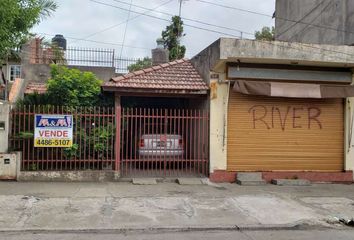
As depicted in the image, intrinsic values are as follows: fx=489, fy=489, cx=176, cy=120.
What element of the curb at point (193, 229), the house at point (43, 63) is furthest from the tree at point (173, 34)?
the curb at point (193, 229)

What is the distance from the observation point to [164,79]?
15227 mm

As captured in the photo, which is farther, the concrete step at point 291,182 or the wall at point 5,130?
the concrete step at point 291,182

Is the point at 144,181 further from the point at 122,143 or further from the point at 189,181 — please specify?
the point at 122,143

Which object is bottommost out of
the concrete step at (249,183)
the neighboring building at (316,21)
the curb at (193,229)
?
the curb at (193,229)

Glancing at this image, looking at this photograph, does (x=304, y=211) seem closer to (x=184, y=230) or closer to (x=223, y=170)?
(x=184, y=230)

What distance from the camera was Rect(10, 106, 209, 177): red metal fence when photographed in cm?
1349

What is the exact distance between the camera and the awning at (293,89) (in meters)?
13.8

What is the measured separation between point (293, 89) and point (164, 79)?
3.93 m

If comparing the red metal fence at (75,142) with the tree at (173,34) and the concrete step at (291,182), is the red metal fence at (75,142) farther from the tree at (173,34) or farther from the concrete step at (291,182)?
the tree at (173,34)

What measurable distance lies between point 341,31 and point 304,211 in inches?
429

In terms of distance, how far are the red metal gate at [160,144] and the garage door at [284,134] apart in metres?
0.88

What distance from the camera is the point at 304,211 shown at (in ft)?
33.3

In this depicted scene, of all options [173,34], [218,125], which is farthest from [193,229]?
[173,34]

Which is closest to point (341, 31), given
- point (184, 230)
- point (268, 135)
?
point (268, 135)
